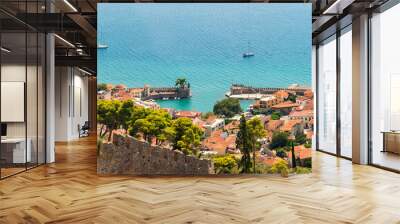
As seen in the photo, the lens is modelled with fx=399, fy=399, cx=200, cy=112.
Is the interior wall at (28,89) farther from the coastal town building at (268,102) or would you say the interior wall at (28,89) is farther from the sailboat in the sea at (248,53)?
the coastal town building at (268,102)

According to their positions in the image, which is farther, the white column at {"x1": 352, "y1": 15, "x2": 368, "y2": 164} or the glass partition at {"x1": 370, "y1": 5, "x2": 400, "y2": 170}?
the white column at {"x1": 352, "y1": 15, "x2": 368, "y2": 164}

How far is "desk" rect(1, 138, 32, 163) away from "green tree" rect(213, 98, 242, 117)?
11.8 feet

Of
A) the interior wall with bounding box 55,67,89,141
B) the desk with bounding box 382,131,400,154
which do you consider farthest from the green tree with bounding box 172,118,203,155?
the interior wall with bounding box 55,67,89,141

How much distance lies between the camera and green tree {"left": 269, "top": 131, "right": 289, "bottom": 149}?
7066mm

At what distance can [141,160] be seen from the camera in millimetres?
7094

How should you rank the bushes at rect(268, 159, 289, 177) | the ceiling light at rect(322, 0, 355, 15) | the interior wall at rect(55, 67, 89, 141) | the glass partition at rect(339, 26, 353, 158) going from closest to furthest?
the bushes at rect(268, 159, 289, 177) → the ceiling light at rect(322, 0, 355, 15) → the glass partition at rect(339, 26, 353, 158) → the interior wall at rect(55, 67, 89, 141)

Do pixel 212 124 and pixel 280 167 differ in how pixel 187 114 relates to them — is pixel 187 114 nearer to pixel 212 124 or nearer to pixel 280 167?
pixel 212 124

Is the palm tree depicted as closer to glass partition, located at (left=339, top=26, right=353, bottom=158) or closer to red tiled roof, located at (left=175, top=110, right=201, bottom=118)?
red tiled roof, located at (left=175, top=110, right=201, bottom=118)

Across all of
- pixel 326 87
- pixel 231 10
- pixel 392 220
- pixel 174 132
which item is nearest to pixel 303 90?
pixel 231 10

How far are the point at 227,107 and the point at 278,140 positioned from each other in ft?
3.54

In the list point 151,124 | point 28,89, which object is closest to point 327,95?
point 151,124

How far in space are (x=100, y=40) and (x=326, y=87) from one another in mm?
6854

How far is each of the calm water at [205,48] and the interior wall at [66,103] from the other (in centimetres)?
980

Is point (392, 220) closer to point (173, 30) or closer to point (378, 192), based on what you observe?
point (378, 192)
